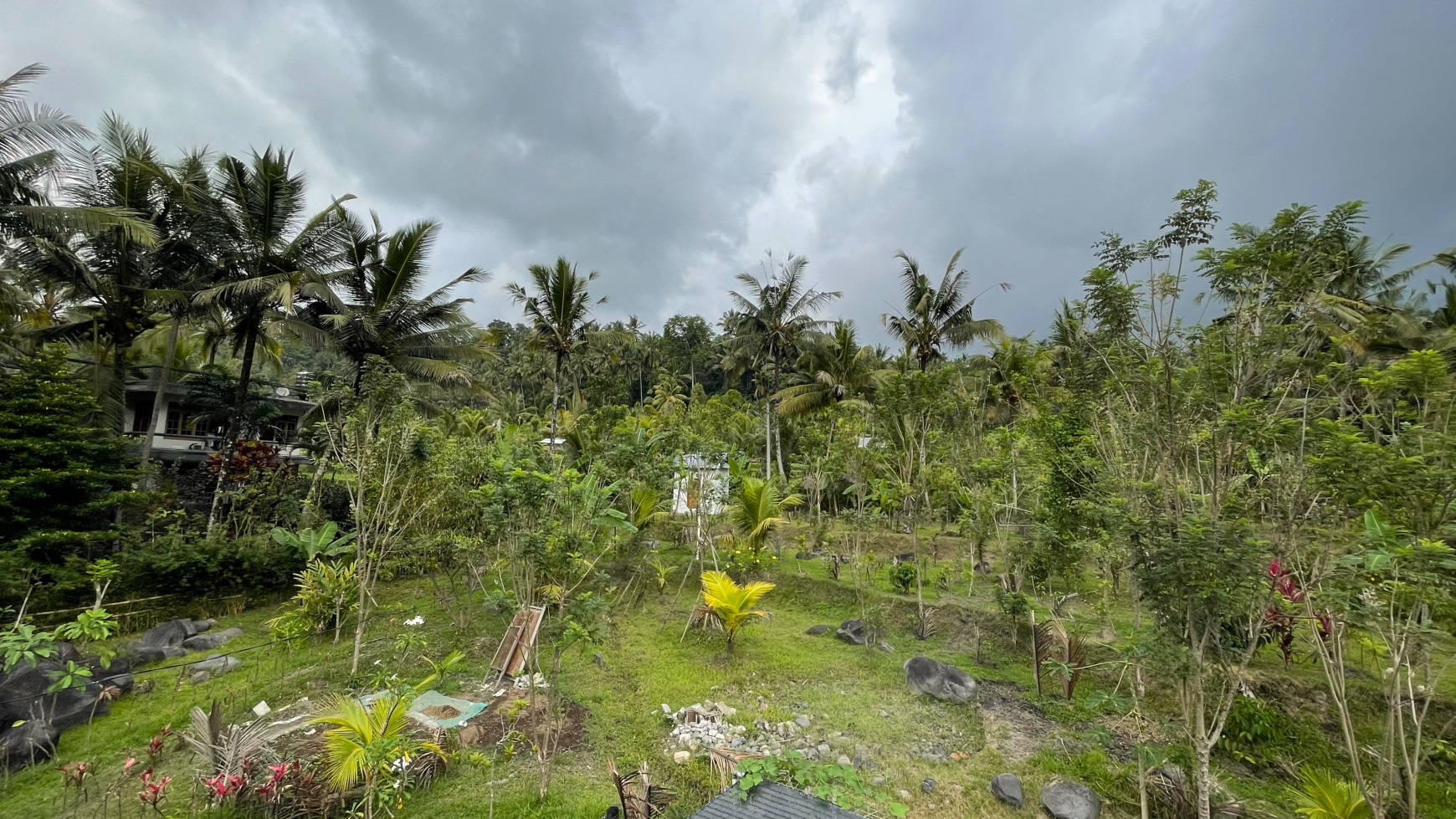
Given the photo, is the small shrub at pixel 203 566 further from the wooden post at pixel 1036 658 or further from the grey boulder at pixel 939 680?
the wooden post at pixel 1036 658

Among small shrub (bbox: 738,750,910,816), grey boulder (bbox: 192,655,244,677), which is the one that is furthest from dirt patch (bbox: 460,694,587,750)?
grey boulder (bbox: 192,655,244,677)

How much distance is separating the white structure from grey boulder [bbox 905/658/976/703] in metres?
5.82

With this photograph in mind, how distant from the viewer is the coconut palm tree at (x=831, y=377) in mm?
18719

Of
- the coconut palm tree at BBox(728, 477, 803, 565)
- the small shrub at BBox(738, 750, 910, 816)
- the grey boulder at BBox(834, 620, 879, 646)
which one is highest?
the coconut palm tree at BBox(728, 477, 803, 565)

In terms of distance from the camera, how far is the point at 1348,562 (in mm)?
3510

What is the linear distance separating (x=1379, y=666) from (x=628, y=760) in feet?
28.2

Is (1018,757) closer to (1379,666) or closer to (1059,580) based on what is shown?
(1379,666)

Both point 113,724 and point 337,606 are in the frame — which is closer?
point 113,724

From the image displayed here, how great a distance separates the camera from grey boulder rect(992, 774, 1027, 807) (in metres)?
4.87

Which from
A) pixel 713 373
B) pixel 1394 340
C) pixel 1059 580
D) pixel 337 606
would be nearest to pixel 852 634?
pixel 1059 580

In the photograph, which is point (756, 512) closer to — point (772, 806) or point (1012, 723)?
point (1012, 723)

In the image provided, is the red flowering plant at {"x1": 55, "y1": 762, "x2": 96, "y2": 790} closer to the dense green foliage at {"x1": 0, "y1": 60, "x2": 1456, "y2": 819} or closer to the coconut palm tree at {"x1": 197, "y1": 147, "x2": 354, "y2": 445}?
the dense green foliage at {"x1": 0, "y1": 60, "x2": 1456, "y2": 819}

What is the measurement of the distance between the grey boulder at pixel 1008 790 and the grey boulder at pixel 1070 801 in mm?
194

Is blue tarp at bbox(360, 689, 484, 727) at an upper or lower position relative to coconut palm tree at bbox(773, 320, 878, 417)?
lower
